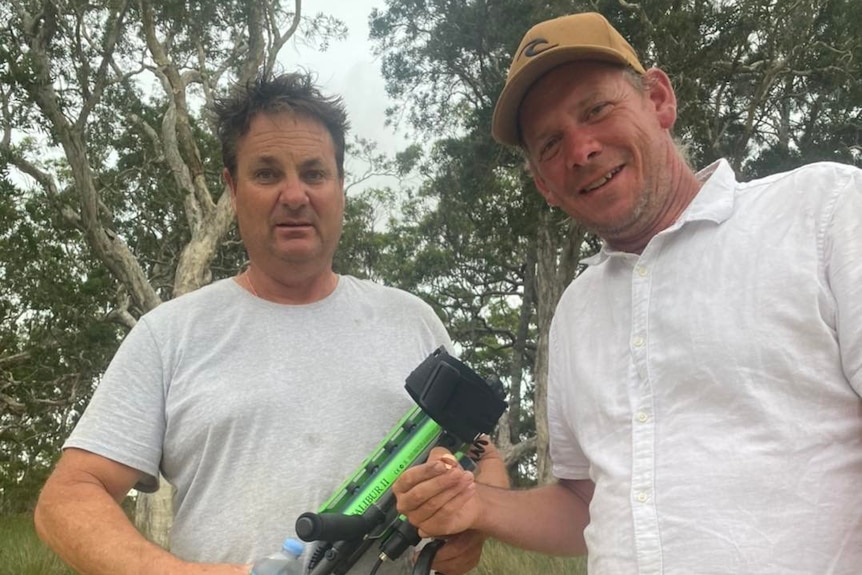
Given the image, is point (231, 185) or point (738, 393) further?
point (231, 185)

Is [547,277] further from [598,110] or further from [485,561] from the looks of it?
[598,110]

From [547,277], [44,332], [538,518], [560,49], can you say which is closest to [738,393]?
[538,518]

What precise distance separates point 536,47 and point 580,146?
0.28 meters

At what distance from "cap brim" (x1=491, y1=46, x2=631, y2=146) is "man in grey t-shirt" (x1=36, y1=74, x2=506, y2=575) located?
489 millimetres

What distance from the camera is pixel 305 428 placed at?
1.98 meters

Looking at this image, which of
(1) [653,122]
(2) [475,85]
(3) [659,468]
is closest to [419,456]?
(3) [659,468]

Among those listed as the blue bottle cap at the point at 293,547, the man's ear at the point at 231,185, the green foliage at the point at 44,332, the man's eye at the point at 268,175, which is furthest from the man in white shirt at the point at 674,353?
the green foliage at the point at 44,332

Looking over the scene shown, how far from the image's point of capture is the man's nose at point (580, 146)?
1.97m

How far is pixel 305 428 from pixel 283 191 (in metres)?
0.64

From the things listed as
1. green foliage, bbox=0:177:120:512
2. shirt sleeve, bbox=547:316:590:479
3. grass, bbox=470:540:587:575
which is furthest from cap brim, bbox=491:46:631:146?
green foliage, bbox=0:177:120:512

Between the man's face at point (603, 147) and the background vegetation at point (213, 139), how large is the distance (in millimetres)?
9426

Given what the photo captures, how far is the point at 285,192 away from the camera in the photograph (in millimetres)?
2117

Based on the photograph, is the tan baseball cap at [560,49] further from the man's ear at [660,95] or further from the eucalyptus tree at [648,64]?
the eucalyptus tree at [648,64]

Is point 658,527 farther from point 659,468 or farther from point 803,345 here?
point 803,345
